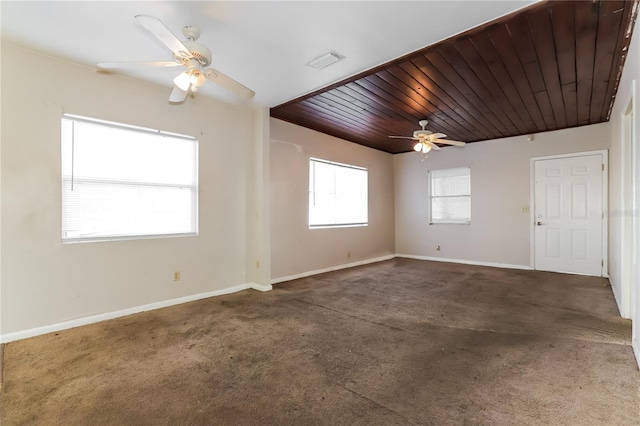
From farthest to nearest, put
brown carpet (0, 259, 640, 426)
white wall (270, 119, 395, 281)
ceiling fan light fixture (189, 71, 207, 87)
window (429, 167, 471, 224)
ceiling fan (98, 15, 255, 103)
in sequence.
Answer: window (429, 167, 471, 224), white wall (270, 119, 395, 281), ceiling fan light fixture (189, 71, 207, 87), ceiling fan (98, 15, 255, 103), brown carpet (0, 259, 640, 426)

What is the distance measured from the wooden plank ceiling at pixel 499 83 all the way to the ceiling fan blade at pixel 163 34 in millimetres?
1853

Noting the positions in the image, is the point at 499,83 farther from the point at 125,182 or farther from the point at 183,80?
the point at 125,182

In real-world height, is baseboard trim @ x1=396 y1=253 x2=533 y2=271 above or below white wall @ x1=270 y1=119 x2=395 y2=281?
below

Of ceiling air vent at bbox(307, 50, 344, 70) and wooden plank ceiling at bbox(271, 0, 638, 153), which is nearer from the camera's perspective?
wooden plank ceiling at bbox(271, 0, 638, 153)

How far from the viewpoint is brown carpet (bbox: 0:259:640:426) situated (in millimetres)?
1778

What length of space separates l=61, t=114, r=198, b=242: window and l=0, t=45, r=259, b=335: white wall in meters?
0.09

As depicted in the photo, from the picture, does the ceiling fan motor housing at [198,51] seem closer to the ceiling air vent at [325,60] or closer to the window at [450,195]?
the ceiling air vent at [325,60]

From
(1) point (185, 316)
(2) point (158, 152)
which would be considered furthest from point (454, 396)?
(2) point (158, 152)

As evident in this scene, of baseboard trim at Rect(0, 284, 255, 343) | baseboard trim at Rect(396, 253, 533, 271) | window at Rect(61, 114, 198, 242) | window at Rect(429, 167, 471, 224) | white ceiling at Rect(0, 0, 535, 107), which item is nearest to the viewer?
white ceiling at Rect(0, 0, 535, 107)

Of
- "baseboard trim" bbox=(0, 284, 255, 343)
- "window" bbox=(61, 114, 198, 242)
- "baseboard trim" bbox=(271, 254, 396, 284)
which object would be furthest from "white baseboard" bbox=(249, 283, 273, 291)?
"window" bbox=(61, 114, 198, 242)

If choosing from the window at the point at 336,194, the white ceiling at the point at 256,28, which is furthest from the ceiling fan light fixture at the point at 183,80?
the window at the point at 336,194

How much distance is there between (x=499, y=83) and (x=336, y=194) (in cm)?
333

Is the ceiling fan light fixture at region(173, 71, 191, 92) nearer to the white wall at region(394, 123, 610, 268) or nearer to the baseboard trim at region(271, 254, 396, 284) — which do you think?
the baseboard trim at region(271, 254, 396, 284)

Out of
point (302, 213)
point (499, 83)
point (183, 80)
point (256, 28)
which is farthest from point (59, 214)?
point (499, 83)
